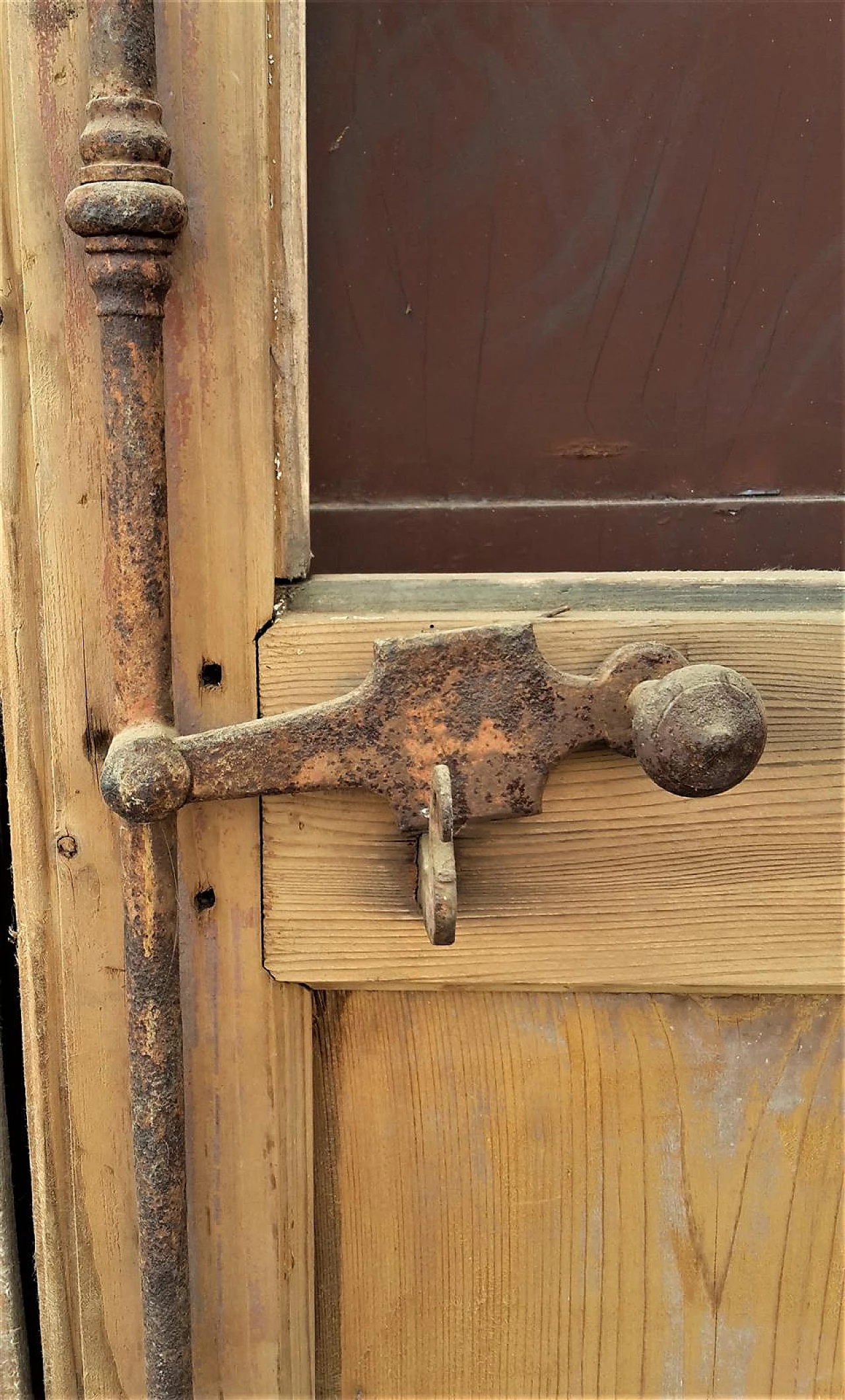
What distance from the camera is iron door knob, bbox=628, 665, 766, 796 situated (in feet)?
1.40

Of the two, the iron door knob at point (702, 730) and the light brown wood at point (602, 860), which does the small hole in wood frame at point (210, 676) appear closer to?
the light brown wood at point (602, 860)

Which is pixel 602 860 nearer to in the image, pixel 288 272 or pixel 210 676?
pixel 210 676

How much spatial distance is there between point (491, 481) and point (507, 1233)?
0.44 m

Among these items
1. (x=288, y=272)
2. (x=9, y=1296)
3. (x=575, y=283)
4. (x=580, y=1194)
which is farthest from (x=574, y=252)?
(x=9, y=1296)

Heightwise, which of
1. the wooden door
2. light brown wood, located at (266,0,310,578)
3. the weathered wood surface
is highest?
light brown wood, located at (266,0,310,578)

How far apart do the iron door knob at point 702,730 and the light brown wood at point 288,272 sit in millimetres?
211

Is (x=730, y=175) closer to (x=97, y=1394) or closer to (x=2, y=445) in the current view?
(x=2, y=445)

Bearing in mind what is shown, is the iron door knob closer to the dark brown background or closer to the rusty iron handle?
the rusty iron handle

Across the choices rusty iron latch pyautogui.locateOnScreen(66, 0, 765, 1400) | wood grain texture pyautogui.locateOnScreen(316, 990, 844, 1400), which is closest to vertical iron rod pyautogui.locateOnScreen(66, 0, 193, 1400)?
rusty iron latch pyautogui.locateOnScreen(66, 0, 765, 1400)

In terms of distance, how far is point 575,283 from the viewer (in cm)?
56

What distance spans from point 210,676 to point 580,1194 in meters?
0.37

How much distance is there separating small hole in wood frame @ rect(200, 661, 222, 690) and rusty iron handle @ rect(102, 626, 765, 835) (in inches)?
1.7

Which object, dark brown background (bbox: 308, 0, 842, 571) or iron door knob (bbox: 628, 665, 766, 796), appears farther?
dark brown background (bbox: 308, 0, 842, 571)

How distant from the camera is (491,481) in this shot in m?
0.58
